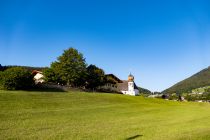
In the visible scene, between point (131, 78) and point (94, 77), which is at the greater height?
point (131, 78)

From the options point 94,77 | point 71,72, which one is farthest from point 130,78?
point 71,72

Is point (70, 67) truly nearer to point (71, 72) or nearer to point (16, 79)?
point (71, 72)

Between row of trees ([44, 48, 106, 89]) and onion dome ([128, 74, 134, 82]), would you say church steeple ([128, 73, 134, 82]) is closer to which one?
onion dome ([128, 74, 134, 82])

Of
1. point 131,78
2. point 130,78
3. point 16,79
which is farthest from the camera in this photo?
point 130,78

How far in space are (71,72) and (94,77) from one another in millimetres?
9898

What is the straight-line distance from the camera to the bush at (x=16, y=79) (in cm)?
6059

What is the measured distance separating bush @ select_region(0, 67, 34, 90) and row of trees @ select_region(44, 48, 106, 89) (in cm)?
2975

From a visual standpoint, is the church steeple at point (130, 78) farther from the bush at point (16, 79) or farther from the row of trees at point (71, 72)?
the bush at point (16, 79)

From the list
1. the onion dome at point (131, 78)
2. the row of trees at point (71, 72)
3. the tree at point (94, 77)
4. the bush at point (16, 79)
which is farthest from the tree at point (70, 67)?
the onion dome at point (131, 78)

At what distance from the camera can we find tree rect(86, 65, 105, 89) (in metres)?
104

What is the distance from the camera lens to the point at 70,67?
3834 inches

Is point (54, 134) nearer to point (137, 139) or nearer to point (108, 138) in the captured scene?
point (108, 138)

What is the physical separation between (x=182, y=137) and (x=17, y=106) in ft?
84.0

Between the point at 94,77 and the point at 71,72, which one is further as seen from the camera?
the point at 94,77
